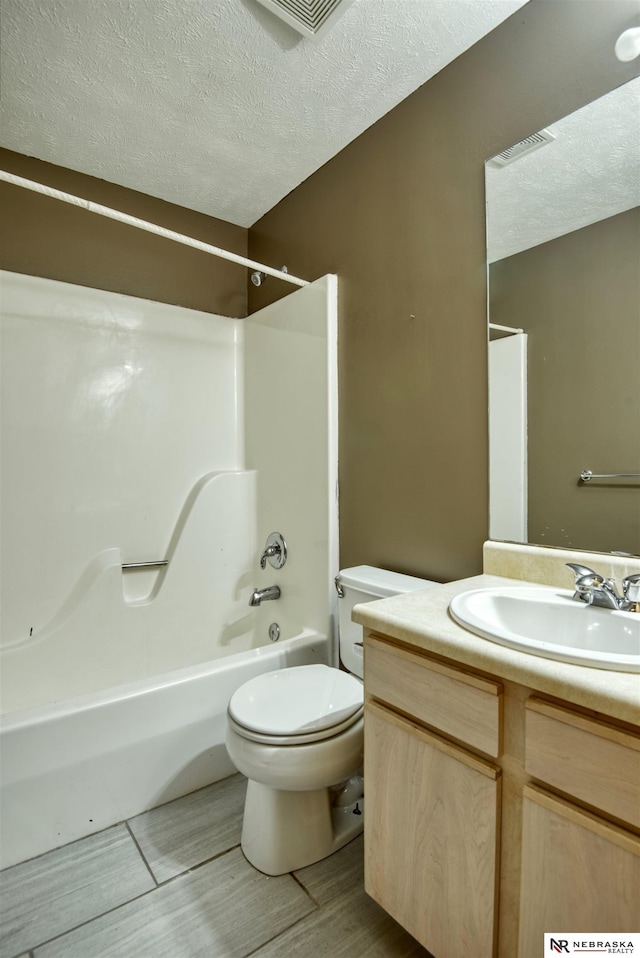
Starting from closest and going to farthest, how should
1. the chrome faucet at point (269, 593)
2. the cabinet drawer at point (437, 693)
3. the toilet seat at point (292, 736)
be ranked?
the cabinet drawer at point (437, 693), the toilet seat at point (292, 736), the chrome faucet at point (269, 593)

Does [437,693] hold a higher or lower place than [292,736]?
higher

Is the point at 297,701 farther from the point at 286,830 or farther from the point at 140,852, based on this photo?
the point at 140,852

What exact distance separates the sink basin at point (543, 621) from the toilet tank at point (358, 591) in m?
0.46

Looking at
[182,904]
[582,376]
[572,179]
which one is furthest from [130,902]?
[572,179]

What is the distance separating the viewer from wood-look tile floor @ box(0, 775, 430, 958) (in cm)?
112

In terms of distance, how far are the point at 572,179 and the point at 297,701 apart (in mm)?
1662

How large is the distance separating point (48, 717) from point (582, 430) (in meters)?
1.71

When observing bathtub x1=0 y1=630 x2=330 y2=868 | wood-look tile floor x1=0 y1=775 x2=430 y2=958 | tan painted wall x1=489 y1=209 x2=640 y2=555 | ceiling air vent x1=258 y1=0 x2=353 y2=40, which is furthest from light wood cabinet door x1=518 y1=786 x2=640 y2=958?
ceiling air vent x1=258 y1=0 x2=353 y2=40

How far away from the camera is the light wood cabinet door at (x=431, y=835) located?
2.81 feet

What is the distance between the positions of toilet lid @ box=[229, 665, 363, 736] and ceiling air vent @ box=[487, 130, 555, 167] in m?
1.66

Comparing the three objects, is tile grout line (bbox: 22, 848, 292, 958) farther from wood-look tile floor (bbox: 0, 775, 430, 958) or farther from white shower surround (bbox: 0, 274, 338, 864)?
white shower surround (bbox: 0, 274, 338, 864)

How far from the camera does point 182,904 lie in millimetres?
1233

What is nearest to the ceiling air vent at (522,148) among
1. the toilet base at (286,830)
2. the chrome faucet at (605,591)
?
the chrome faucet at (605,591)

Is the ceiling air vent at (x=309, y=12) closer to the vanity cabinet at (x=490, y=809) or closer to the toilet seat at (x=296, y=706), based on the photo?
the vanity cabinet at (x=490, y=809)
